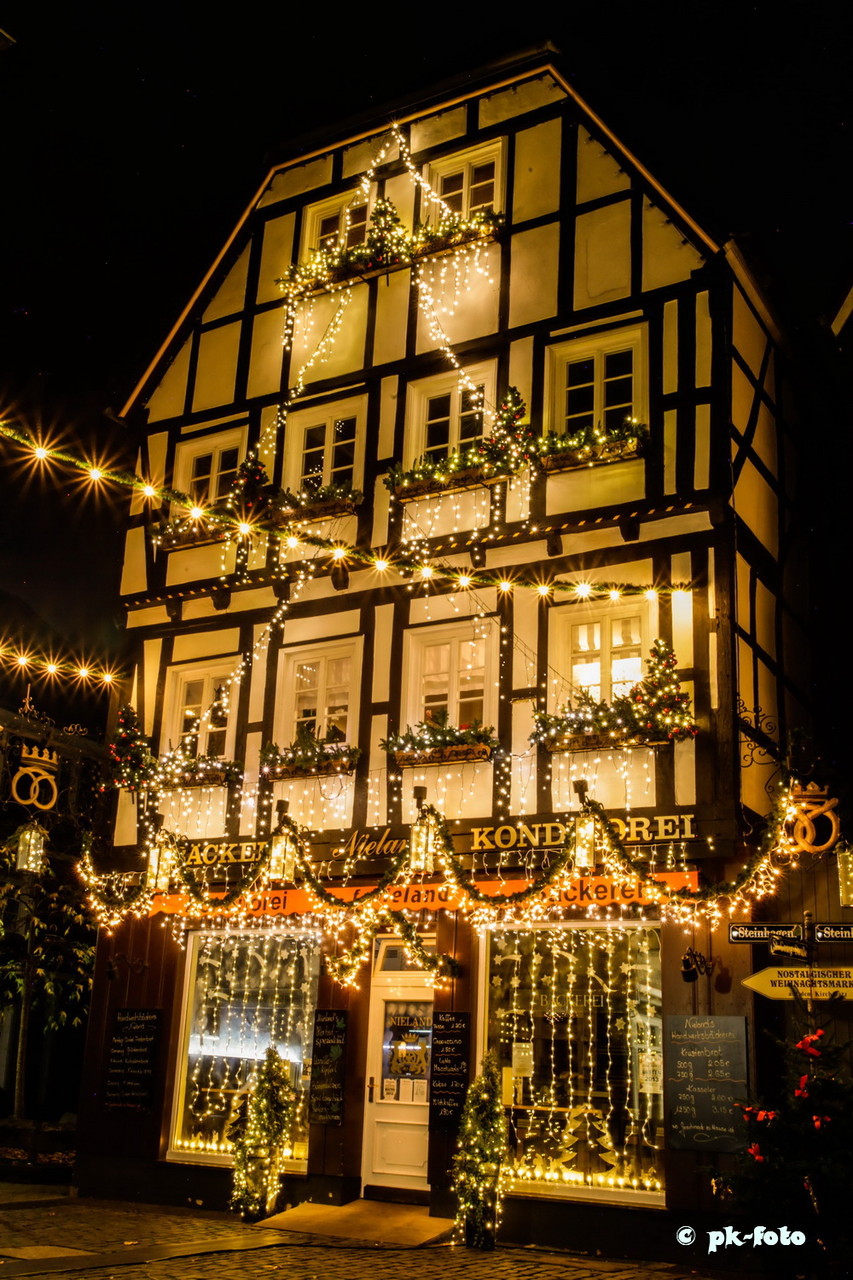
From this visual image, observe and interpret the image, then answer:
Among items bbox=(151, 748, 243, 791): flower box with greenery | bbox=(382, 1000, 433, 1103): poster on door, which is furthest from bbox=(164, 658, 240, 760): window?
bbox=(382, 1000, 433, 1103): poster on door

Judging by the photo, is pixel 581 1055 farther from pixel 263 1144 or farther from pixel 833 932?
pixel 263 1144

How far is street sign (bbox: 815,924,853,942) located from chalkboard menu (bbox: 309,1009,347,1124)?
520 centimetres

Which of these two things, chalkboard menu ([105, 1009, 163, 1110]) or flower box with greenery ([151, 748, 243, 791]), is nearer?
chalkboard menu ([105, 1009, 163, 1110])

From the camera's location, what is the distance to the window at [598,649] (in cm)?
1197

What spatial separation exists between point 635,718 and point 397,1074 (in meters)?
4.49

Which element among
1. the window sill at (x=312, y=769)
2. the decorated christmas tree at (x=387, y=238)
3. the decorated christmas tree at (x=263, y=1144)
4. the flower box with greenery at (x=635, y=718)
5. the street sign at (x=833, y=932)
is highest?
the decorated christmas tree at (x=387, y=238)

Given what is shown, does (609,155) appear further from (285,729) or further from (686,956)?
(686,956)

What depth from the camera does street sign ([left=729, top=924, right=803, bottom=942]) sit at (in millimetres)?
9695

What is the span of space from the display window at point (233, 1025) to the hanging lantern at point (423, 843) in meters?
2.07

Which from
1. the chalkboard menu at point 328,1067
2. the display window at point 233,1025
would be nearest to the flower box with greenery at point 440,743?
the display window at point 233,1025

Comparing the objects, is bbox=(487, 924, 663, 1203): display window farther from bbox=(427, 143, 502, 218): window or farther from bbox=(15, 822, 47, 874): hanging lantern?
bbox=(427, 143, 502, 218): window

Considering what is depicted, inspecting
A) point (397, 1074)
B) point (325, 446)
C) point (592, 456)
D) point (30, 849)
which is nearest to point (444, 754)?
point (397, 1074)

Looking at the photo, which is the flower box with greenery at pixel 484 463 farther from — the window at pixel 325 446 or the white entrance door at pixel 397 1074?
the white entrance door at pixel 397 1074

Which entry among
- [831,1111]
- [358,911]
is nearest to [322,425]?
[358,911]
